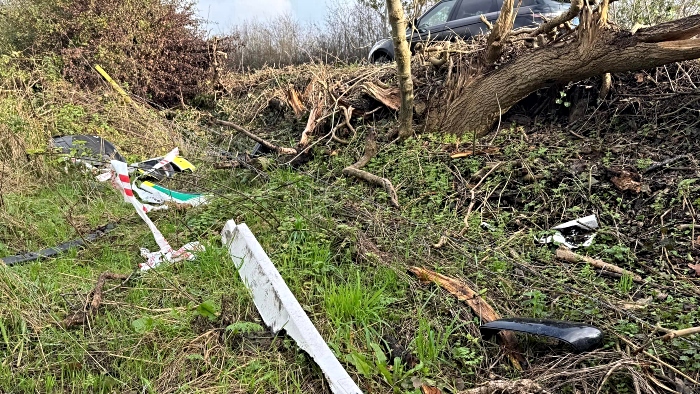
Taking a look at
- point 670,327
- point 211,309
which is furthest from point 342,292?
point 670,327

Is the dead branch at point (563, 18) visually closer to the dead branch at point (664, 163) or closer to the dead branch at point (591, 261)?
the dead branch at point (664, 163)

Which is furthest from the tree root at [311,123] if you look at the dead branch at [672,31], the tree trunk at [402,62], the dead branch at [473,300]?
the dead branch at [672,31]

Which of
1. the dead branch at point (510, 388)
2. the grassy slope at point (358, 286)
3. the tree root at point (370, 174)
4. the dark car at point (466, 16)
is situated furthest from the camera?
the dark car at point (466, 16)

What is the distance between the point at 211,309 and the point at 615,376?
1894 millimetres

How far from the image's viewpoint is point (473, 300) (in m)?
2.53

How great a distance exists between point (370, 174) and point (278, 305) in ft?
7.35

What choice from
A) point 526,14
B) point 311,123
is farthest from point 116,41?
point 526,14

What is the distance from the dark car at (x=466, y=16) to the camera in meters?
6.95

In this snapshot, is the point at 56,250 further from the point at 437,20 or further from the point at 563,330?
the point at 437,20

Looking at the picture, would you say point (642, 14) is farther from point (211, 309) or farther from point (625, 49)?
point (211, 309)

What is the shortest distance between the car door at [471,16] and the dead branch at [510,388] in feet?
21.9

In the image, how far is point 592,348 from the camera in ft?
6.85

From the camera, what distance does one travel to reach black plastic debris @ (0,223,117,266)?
3.18 m

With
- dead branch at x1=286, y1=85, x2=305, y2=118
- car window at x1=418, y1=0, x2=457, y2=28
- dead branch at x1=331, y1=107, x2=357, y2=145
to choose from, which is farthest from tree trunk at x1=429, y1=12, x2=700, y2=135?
car window at x1=418, y1=0, x2=457, y2=28
